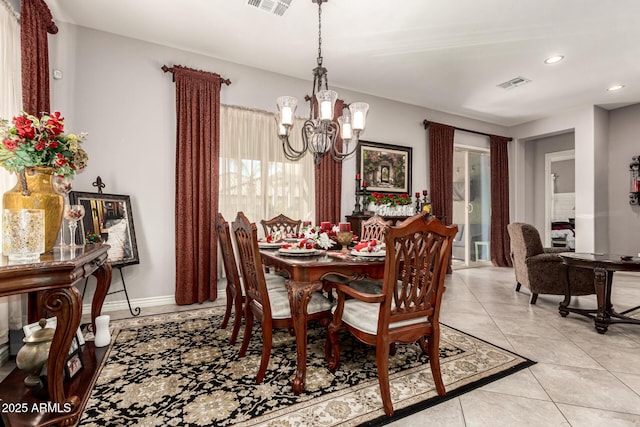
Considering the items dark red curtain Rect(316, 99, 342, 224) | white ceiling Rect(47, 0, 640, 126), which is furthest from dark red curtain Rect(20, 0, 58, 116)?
dark red curtain Rect(316, 99, 342, 224)

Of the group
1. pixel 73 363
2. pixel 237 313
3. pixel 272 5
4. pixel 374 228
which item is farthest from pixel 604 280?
pixel 73 363

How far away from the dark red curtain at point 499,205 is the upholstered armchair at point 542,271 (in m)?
2.57

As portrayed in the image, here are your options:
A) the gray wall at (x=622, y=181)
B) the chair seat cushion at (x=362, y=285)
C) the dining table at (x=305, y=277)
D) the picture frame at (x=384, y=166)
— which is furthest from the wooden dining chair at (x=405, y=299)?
the gray wall at (x=622, y=181)

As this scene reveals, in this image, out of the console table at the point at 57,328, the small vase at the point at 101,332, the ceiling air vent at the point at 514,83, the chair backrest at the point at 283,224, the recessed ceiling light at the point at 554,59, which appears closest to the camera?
the console table at the point at 57,328

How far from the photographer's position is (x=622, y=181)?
17.7 ft

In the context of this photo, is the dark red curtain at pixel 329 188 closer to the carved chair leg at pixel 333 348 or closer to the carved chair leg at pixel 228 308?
the carved chair leg at pixel 228 308

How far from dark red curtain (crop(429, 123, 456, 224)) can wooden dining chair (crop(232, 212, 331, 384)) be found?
3975 millimetres

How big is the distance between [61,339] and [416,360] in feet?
6.82

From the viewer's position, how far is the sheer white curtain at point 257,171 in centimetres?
382

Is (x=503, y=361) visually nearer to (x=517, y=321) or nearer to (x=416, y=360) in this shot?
(x=416, y=360)

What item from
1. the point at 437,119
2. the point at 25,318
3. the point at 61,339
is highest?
the point at 437,119

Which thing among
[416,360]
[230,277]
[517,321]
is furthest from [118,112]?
[517,321]

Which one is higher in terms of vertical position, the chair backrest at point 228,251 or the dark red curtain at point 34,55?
the dark red curtain at point 34,55

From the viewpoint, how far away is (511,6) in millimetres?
2793
